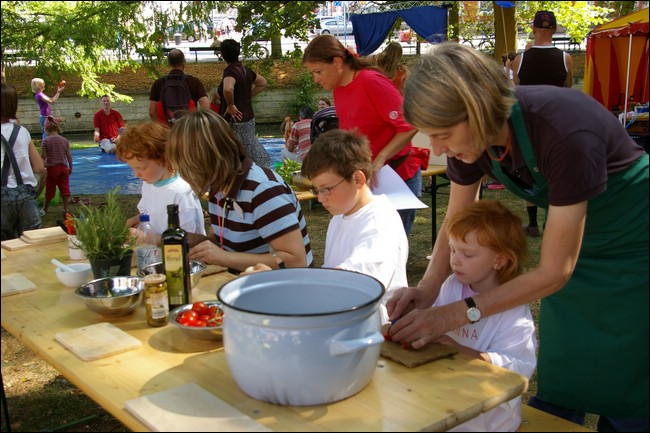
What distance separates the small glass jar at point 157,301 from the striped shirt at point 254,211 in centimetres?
57

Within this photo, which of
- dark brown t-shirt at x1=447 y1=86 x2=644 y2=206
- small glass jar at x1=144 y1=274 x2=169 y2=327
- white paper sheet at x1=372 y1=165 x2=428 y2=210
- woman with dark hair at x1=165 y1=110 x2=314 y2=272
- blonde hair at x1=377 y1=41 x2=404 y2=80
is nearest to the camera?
dark brown t-shirt at x1=447 y1=86 x2=644 y2=206

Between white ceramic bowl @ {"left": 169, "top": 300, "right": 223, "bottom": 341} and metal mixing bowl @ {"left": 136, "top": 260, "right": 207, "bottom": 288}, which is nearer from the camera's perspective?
white ceramic bowl @ {"left": 169, "top": 300, "right": 223, "bottom": 341}

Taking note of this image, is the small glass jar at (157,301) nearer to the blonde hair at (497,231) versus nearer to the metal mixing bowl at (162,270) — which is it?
the metal mixing bowl at (162,270)

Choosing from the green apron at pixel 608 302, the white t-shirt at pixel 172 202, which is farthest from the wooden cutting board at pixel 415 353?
the white t-shirt at pixel 172 202

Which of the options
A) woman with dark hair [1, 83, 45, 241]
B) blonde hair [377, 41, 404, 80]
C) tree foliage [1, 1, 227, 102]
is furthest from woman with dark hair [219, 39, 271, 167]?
woman with dark hair [1, 83, 45, 241]

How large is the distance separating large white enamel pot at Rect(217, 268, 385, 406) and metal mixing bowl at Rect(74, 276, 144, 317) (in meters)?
0.59

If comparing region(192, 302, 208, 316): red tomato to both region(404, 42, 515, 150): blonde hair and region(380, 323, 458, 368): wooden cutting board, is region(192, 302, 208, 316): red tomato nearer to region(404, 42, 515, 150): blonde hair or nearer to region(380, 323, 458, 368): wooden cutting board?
region(380, 323, 458, 368): wooden cutting board

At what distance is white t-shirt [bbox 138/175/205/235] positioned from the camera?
2955 mm

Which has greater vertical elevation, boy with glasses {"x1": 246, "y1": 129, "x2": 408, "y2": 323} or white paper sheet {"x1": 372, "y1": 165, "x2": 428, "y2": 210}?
boy with glasses {"x1": 246, "y1": 129, "x2": 408, "y2": 323}

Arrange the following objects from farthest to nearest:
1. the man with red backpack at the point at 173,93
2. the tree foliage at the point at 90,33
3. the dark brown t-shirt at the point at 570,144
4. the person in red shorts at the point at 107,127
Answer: the person in red shorts at the point at 107,127 → the tree foliage at the point at 90,33 → the man with red backpack at the point at 173,93 → the dark brown t-shirt at the point at 570,144

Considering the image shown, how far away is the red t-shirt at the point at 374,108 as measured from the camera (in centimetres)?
353

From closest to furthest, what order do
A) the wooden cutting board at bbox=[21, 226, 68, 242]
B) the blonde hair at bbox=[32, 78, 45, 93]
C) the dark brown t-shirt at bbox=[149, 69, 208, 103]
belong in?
the wooden cutting board at bbox=[21, 226, 68, 242]
the dark brown t-shirt at bbox=[149, 69, 208, 103]
the blonde hair at bbox=[32, 78, 45, 93]

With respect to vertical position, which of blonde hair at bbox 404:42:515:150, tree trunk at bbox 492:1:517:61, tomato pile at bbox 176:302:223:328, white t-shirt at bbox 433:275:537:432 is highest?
tree trunk at bbox 492:1:517:61

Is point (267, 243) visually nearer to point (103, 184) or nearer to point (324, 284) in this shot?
point (324, 284)
